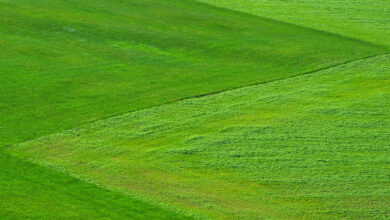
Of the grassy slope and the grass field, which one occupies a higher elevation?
the grassy slope

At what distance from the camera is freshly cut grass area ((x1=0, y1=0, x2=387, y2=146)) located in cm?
2714

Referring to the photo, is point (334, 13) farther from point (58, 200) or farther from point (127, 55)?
point (58, 200)

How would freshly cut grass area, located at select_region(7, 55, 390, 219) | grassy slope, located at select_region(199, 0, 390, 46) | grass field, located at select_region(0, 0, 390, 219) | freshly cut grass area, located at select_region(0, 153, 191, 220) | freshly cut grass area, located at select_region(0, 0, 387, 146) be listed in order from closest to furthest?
freshly cut grass area, located at select_region(0, 153, 191, 220)
grass field, located at select_region(0, 0, 390, 219)
freshly cut grass area, located at select_region(7, 55, 390, 219)
freshly cut grass area, located at select_region(0, 0, 387, 146)
grassy slope, located at select_region(199, 0, 390, 46)

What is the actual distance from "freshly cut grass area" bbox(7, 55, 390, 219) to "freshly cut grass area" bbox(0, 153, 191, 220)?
2.49 feet

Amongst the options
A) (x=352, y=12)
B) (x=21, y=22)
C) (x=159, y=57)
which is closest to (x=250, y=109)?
(x=159, y=57)

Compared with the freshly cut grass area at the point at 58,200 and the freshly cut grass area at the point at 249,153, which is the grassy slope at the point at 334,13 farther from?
the freshly cut grass area at the point at 58,200

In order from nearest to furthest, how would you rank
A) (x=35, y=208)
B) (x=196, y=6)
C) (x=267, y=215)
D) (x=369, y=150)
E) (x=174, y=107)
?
1. (x=35, y=208)
2. (x=267, y=215)
3. (x=369, y=150)
4. (x=174, y=107)
5. (x=196, y=6)

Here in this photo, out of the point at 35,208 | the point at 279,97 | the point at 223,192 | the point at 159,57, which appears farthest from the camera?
the point at 159,57

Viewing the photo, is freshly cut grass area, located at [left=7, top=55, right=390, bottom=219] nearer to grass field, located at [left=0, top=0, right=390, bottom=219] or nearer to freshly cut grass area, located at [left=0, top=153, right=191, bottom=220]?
grass field, located at [left=0, top=0, right=390, bottom=219]

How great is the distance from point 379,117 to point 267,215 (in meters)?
10.6

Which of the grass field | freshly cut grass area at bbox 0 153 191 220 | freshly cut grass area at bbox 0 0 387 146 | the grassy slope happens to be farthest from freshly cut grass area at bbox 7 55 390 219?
the grassy slope

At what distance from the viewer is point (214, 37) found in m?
37.0

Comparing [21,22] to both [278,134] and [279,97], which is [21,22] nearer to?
[279,97]

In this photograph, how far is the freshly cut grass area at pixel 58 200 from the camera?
1761 cm
